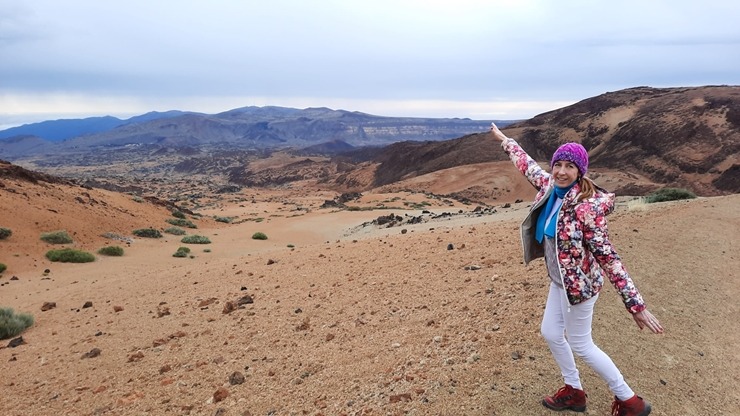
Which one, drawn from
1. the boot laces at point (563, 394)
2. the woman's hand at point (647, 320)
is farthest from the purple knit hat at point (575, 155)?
the boot laces at point (563, 394)

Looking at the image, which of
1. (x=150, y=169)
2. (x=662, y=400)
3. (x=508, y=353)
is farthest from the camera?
(x=150, y=169)

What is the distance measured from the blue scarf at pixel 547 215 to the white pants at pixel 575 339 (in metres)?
0.38

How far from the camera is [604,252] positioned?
3199 mm

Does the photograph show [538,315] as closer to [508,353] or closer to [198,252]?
[508,353]

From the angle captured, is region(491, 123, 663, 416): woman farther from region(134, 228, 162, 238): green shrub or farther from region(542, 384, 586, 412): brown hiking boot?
region(134, 228, 162, 238): green shrub

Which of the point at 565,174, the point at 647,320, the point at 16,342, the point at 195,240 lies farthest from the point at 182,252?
the point at 647,320

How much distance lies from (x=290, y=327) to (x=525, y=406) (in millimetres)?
3674

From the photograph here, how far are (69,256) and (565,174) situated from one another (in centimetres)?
1515

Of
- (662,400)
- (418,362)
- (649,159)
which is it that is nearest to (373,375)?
(418,362)

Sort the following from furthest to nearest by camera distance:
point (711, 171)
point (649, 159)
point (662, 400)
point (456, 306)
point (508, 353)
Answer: point (649, 159), point (711, 171), point (456, 306), point (508, 353), point (662, 400)

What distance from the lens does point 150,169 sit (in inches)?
5069

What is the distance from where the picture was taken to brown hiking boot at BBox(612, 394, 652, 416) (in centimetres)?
344

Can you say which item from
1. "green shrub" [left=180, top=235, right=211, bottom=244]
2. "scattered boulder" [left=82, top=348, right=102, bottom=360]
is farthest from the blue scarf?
"green shrub" [left=180, top=235, right=211, bottom=244]

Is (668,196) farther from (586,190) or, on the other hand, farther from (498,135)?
(586,190)
